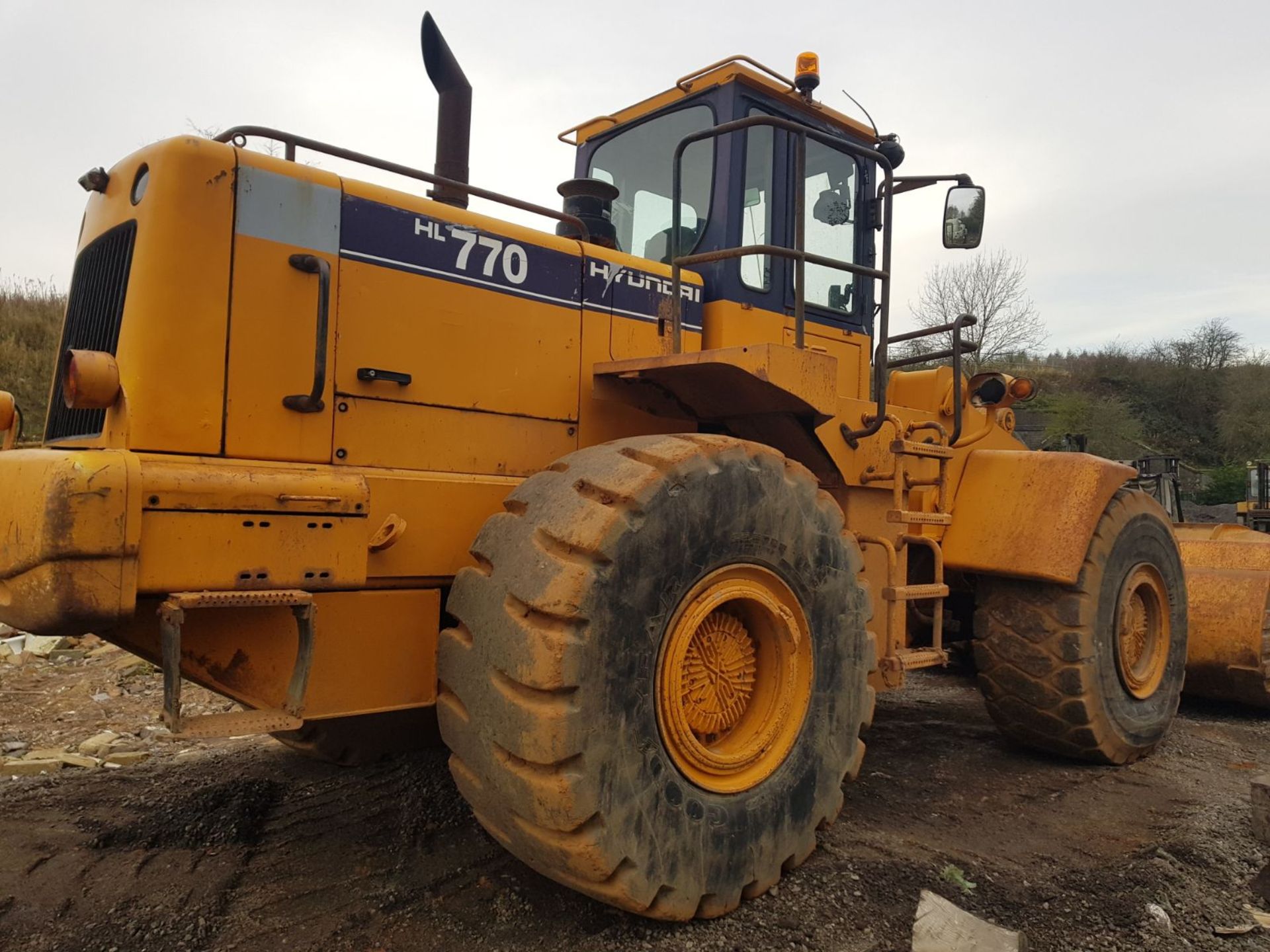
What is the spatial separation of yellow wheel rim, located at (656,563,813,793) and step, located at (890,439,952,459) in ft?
4.01

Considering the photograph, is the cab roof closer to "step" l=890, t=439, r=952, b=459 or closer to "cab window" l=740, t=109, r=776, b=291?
"cab window" l=740, t=109, r=776, b=291

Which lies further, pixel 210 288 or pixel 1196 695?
pixel 1196 695

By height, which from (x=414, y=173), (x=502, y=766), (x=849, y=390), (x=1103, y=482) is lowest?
(x=502, y=766)

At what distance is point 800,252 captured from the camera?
3.55m

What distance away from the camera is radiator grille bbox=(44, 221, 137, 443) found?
2873mm

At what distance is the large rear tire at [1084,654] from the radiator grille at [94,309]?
3929 mm

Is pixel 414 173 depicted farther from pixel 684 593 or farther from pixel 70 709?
pixel 70 709

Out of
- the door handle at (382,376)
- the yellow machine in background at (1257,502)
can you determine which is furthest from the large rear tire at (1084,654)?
the yellow machine in background at (1257,502)

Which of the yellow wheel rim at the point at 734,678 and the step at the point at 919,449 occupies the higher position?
the step at the point at 919,449

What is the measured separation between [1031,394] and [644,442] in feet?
9.80

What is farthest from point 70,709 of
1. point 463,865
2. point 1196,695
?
point 1196,695

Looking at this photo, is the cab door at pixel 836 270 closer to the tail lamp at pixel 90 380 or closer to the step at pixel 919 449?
the step at pixel 919 449

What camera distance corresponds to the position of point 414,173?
3344mm

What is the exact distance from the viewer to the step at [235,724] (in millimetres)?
2396
